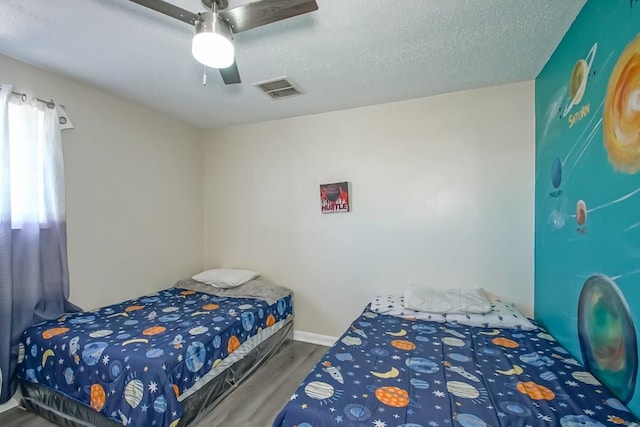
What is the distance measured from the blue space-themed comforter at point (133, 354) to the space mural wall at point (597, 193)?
219cm

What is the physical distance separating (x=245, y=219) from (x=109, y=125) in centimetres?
157

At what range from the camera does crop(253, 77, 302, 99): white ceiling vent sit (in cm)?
243

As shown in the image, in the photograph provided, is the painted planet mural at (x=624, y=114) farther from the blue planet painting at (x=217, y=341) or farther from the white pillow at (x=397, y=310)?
the blue planet painting at (x=217, y=341)

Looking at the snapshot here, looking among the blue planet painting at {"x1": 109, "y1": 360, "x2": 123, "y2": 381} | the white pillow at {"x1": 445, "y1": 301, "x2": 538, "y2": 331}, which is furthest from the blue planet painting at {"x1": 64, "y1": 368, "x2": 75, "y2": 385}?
the white pillow at {"x1": 445, "y1": 301, "x2": 538, "y2": 331}

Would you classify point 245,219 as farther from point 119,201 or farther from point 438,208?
point 438,208

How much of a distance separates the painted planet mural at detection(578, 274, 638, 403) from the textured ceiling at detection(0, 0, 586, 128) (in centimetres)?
151

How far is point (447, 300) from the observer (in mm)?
2381

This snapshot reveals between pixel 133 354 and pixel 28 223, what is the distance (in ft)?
4.24

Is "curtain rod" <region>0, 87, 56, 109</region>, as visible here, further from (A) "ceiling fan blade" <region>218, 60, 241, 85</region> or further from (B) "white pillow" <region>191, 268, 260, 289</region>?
(B) "white pillow" <region>191, 268, 260, 289</region>

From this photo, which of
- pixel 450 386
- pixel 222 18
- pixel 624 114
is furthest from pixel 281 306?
pixel 624 114

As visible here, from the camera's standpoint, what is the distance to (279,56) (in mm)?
2055

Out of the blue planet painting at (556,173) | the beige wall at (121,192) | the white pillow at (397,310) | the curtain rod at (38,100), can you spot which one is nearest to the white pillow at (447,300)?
the white pillow at (397,310)

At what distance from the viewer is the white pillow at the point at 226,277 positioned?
3080 millimetres

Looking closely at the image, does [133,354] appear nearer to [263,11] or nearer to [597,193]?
[263,11]
